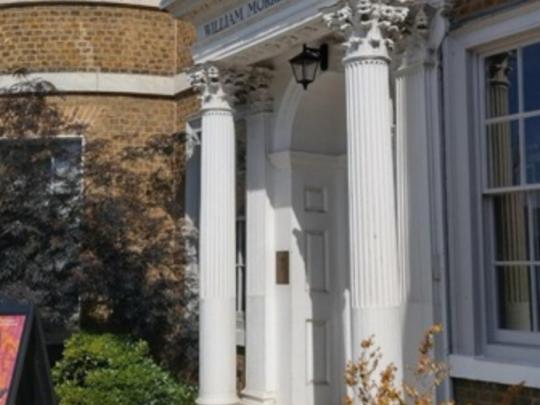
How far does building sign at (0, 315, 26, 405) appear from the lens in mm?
6273

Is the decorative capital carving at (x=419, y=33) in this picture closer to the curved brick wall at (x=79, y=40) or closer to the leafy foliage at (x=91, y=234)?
the leafy foliage at (x=91, y=234)

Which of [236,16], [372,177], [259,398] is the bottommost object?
[259,398]

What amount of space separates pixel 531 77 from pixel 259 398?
4.64 meters

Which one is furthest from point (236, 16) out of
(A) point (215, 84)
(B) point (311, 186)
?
(B) point (311, 186)

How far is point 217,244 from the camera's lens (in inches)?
356

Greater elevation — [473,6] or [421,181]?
[473,6]

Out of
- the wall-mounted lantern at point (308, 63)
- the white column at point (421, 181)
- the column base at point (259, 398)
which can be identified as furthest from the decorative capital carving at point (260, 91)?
the column base at point (259, 398)

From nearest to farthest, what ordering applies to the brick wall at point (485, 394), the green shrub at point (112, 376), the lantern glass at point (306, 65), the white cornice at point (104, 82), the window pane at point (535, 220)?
the brick wall at point (485, 394) → the window pane at point (535, 220) → the lantern glass at point (306, 65) → the green shrub at point (112, 376) → the white cornice at point (104, 82)

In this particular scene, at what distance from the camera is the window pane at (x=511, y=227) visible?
6734 millimetres

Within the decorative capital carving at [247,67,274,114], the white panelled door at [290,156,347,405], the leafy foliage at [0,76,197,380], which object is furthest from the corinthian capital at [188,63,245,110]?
the leafy foliage at [0,76,197,380]

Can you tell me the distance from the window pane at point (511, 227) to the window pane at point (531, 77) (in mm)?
716

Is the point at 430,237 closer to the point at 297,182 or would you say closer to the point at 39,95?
the point at 297,182

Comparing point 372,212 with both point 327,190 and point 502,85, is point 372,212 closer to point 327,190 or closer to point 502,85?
point 502,85

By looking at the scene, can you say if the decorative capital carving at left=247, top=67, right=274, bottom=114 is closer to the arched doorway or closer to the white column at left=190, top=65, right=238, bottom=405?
the arched doorway
